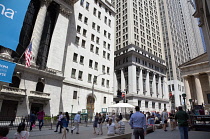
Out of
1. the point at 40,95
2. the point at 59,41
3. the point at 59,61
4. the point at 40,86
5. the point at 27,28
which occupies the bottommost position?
the point at 40,95

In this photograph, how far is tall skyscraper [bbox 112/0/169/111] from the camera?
53.7m

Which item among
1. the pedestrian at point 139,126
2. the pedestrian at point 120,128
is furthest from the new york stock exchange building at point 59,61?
the pedestrian at point 139,126

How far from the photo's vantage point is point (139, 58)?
5772 cm

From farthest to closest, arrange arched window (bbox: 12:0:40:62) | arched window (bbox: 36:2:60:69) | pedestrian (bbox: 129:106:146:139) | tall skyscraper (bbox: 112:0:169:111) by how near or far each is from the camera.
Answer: tall skyscraper (bbox: 112:0:169:111), arched window (bbox: 36:2:60:69), arched window (bbox: 12:0:40:62), pedestrian (bbox: 129:106:146:139)

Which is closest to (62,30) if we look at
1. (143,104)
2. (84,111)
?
(84,111)

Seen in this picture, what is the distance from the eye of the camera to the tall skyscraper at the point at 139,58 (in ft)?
176

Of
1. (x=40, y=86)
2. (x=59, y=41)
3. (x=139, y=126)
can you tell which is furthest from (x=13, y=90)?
(x=139, y=126)

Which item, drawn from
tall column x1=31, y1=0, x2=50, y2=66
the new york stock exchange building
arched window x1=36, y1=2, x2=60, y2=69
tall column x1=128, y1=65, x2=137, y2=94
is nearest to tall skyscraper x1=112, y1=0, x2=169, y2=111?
tall column x1=128, y1=65, x2=137, y2=94

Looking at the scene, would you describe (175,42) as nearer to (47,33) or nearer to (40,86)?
(47,33)

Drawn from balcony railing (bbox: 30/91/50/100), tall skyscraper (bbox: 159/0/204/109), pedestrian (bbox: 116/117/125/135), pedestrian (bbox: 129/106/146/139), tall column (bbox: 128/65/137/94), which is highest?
tall skyscraper (bbox: 159/0/204/109)

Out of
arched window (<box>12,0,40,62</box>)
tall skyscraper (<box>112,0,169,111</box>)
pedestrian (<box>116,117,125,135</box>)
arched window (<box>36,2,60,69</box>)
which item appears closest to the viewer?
pedestrian (<box>116,117,125,135</box>)

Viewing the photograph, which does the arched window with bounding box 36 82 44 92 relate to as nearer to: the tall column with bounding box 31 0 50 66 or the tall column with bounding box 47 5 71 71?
the tall column with bounding box 47 5 71 71

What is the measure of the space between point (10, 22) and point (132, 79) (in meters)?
42.8

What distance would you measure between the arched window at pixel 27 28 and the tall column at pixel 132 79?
36.7 meters
